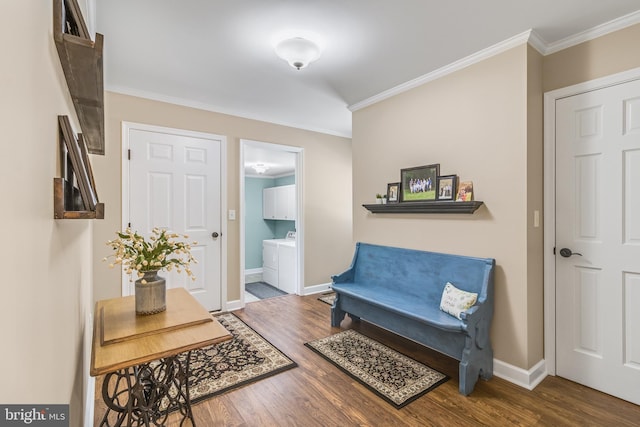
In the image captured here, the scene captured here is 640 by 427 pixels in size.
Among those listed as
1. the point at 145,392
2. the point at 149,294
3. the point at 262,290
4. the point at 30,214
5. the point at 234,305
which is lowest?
the point at 262,290

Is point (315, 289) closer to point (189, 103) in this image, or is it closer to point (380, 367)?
point (380, 367)

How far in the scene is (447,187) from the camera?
2.58 metres

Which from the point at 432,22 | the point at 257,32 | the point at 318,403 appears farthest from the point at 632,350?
the point at 257,32

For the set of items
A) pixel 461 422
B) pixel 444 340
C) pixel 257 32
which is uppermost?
pixel 257 32

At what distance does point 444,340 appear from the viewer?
223 cm

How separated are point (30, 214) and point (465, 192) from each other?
2554 millimetres

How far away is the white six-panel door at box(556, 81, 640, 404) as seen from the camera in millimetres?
1968

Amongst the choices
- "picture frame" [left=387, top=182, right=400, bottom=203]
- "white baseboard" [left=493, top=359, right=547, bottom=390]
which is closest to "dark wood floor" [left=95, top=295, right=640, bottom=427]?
"white baseboard" [left=493, top=359, right=547, bottom=390]

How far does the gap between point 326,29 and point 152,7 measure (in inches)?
43.0

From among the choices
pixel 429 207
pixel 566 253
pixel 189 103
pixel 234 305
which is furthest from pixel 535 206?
pixel 189 103

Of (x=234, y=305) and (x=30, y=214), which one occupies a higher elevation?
(x=30, y=214)

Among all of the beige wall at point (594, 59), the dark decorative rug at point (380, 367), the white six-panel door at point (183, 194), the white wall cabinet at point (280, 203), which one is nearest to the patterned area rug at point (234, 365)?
the dark decorative rug at point (380, 367)

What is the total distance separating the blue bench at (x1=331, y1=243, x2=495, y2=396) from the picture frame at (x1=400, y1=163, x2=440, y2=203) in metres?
0.50

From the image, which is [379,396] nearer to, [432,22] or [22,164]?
[22,164]
